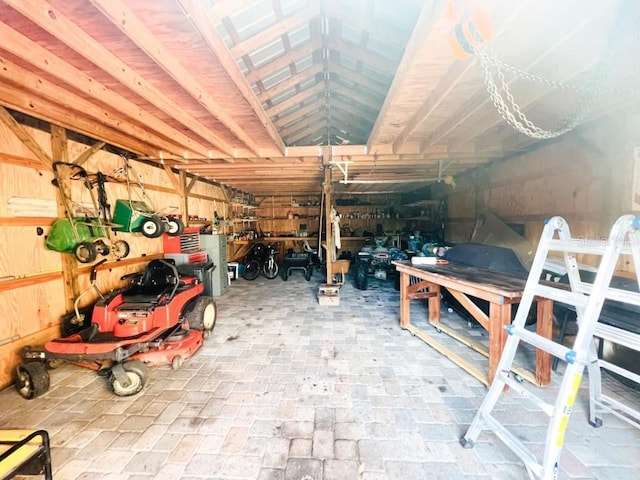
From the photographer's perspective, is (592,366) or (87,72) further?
(87,72)

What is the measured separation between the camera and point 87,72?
196 cm

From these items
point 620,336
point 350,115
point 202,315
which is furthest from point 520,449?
point 350,115

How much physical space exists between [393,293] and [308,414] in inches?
151

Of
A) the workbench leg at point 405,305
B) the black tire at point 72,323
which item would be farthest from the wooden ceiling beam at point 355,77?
the black tire at point 72,323

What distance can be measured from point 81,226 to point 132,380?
1.84m

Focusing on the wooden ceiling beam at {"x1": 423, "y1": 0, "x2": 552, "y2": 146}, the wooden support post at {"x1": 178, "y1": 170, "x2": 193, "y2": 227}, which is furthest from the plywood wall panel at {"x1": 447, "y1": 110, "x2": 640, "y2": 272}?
the wooden support post at {"x1": 178, "y1": 170, "x2": 193, "y2": 227}

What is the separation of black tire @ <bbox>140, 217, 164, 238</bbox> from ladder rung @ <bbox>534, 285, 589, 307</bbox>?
4.19 m

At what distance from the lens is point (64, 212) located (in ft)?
9.62

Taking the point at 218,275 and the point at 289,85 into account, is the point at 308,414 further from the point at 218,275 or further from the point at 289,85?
the point at 218,275

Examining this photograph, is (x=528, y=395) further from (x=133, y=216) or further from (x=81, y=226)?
(x=133, y=216)

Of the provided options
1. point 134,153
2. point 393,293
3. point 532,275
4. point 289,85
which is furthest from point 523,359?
point 134,153

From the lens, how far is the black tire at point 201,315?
321cm

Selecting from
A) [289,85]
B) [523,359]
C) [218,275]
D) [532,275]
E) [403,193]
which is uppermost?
[289,85]

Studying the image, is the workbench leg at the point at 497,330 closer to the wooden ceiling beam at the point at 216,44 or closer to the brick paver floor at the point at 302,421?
the brick paver floor at the point at 302,421
